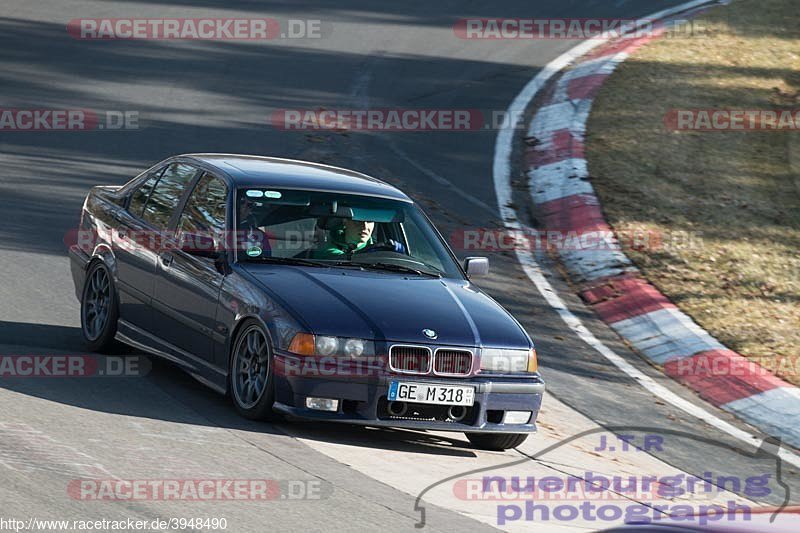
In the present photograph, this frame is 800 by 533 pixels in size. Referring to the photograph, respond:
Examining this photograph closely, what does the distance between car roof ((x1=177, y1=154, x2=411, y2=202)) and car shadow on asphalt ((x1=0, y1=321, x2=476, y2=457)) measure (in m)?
1.40

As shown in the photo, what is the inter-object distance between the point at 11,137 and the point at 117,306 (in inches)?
280

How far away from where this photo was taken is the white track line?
998 cm

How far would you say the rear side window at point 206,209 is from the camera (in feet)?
28.8

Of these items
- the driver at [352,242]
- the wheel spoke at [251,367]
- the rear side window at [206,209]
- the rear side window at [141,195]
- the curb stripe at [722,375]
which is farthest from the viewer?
the curb stripe at [722,375]

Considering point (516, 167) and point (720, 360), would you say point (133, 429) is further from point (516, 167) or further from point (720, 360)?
point (516, 167)

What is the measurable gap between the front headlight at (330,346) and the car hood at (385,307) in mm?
38

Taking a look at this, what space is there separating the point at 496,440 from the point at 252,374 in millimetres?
1532

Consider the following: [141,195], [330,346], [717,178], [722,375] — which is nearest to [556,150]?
[717,178]

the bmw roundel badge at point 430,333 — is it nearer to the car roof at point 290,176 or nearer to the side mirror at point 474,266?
the side mirror at point 474,266

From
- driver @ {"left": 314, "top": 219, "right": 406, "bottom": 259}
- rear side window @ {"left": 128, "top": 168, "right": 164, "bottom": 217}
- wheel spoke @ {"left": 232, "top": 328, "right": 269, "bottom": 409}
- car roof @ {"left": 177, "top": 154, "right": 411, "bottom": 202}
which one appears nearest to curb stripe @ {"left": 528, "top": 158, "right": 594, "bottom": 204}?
car roof @ {"left": 177, "top": 154, "right": 411, "bottom": 202}

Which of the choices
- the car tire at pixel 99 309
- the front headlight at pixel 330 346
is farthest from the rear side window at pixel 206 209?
the front headlight at pixel 330 346

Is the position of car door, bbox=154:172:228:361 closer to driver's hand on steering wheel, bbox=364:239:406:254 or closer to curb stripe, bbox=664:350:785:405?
driver's hand on steering wheel, bbox=364:239:406:254

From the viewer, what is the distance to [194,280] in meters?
8.62

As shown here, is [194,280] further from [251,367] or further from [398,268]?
[398,268]
